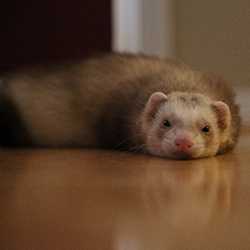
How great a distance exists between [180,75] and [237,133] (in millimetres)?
300

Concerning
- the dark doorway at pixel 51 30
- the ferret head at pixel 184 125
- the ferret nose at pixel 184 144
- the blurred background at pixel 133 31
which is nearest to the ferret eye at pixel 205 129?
the ferret head at pixel 184 125

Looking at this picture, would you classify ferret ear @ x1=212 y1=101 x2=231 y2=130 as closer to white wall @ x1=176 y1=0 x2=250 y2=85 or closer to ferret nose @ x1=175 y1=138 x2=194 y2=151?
ferret nose @ x1=175 y1=138 x2=194 y2=151

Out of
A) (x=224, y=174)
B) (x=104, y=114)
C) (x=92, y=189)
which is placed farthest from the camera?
(x=104, y=114)

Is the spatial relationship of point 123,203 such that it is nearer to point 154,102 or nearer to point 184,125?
point 184,125

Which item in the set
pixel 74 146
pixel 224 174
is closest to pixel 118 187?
pixel 224 174

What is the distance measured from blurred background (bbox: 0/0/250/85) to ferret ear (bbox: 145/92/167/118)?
1.21m

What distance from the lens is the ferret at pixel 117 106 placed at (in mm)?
2121

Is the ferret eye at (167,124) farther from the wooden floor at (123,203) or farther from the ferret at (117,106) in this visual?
the wooden floor at (123,203)

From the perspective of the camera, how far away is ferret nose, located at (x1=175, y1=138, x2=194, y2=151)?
78.4 inches

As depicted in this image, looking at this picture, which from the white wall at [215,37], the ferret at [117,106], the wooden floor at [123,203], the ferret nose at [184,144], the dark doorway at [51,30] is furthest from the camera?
the dark doorway at [51,30]

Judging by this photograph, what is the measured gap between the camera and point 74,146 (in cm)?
238

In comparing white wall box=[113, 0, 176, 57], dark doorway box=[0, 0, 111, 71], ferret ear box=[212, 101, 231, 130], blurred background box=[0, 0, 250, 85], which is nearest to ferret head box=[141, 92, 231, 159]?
ferret ear box=[212, 101, 231, 130]

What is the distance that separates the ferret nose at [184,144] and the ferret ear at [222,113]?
0.21 metres

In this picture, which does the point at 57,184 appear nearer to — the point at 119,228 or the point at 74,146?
the point at 119,228
